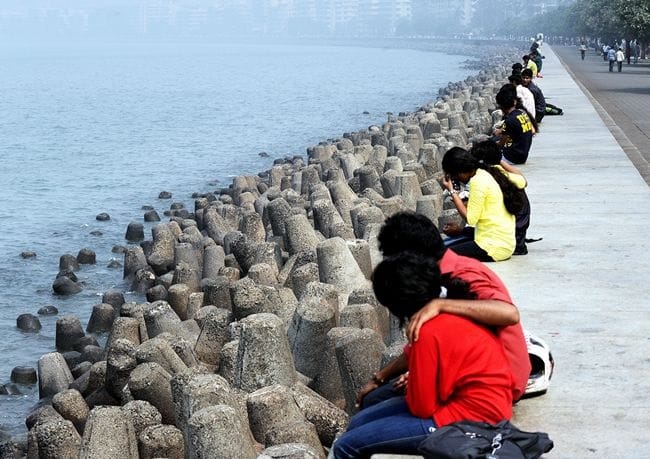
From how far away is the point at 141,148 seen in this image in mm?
35125

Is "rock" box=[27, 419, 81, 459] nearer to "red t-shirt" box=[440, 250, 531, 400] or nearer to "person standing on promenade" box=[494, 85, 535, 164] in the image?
"red t-shirt" box=[440, 250, 531, 400]

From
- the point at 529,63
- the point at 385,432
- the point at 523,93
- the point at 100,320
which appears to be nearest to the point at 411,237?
the point at 385,432

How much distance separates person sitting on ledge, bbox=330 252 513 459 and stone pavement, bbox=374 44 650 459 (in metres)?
0.36

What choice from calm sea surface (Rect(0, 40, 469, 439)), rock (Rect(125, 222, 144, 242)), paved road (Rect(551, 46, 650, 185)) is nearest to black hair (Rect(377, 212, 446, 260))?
calm sea surface (Rect(0, 40, 469, 439))

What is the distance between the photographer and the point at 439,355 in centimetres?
431

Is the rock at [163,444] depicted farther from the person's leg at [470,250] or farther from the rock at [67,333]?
the rock at [67,333]

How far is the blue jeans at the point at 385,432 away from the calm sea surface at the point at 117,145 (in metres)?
5.17

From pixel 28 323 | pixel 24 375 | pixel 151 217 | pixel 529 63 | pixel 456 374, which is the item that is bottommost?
pixel 151 217

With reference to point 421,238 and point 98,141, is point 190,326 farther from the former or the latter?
point 98,141

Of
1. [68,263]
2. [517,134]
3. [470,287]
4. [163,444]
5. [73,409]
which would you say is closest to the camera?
[470,287]

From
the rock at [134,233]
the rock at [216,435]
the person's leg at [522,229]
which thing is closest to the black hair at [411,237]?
the rock at [216,435]

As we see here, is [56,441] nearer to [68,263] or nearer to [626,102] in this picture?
[68,263]

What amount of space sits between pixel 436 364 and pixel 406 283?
1.02ft

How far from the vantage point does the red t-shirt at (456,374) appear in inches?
170
